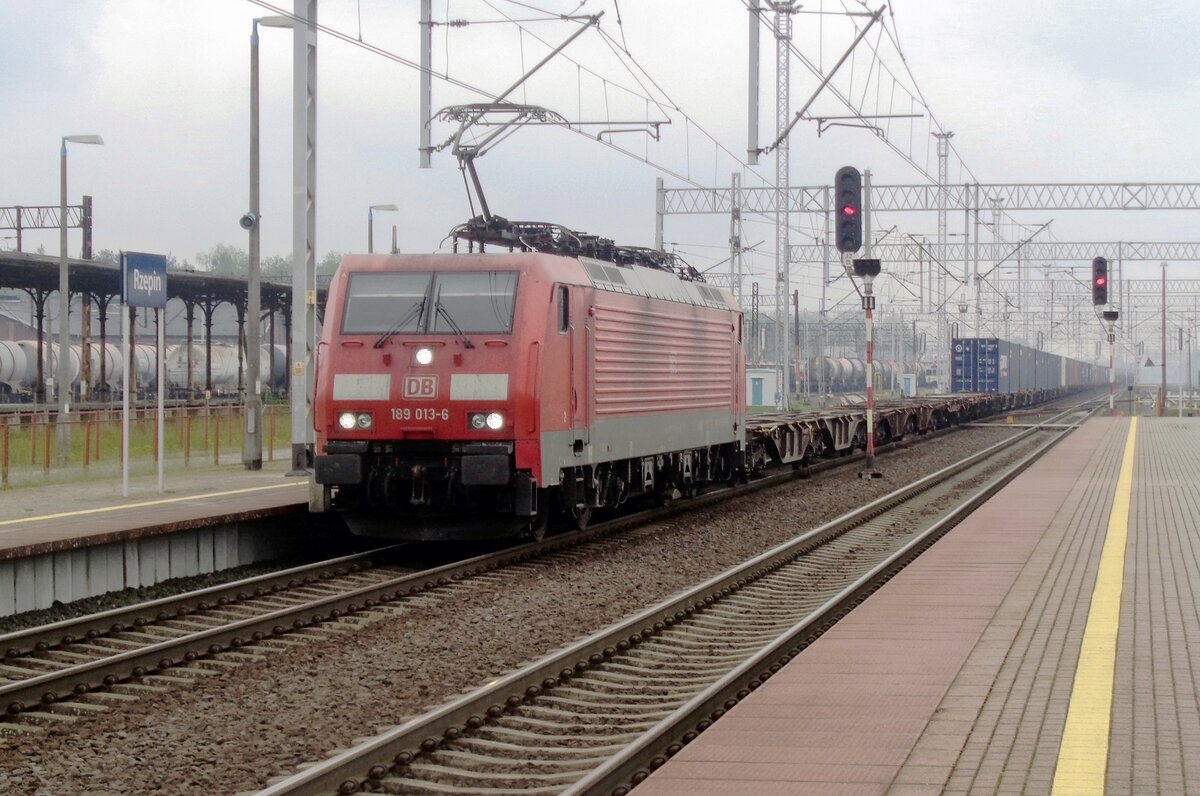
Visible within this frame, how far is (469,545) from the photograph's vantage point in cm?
1664

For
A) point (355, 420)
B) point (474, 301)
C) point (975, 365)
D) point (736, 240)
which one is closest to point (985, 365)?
point (975, 365)

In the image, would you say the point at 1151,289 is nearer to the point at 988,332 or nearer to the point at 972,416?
the point at 988,332

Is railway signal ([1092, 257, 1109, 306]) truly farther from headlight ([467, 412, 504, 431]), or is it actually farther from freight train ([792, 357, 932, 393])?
freight train ([792, 357, 932, 393])

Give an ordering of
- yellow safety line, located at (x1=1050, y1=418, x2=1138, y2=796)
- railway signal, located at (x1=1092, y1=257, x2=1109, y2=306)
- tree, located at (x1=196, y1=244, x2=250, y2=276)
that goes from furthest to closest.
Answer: tree, located at (x1=196, y1=244, x2=250, y2=276)
railway signal, located at (x1=1092, y1=257, x2=1109, y2=306)
yellow safety line, located at (x1=1050, y1=418, x2=1138, y2=796)

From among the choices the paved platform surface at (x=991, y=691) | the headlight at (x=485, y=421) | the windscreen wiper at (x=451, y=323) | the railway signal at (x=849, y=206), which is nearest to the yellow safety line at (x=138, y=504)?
the windscreen wiper at (x=451, y=323)

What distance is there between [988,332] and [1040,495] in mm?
97214

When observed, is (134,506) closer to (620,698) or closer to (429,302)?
(429,302)

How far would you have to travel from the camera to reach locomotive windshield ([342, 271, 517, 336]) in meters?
14.6

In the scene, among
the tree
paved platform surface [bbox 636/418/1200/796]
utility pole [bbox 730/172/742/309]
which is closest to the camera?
paved platform surface [bbox 636/418/1200/796]

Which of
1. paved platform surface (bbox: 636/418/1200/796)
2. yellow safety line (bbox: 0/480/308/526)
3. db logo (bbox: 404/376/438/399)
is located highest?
db logo (bbox: 404/376/438/399)

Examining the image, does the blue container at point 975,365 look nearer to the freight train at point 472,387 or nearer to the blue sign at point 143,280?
the freight train at point 472,387

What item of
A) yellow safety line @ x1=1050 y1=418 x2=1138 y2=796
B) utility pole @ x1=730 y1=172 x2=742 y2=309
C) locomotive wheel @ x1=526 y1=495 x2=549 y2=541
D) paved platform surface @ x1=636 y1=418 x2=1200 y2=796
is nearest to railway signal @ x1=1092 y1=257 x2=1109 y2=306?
utility pole @ x1=730 y1=172 x2=742 y2=309

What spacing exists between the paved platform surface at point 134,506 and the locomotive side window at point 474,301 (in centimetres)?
285

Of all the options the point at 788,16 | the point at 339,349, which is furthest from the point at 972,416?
the point at 339,349
